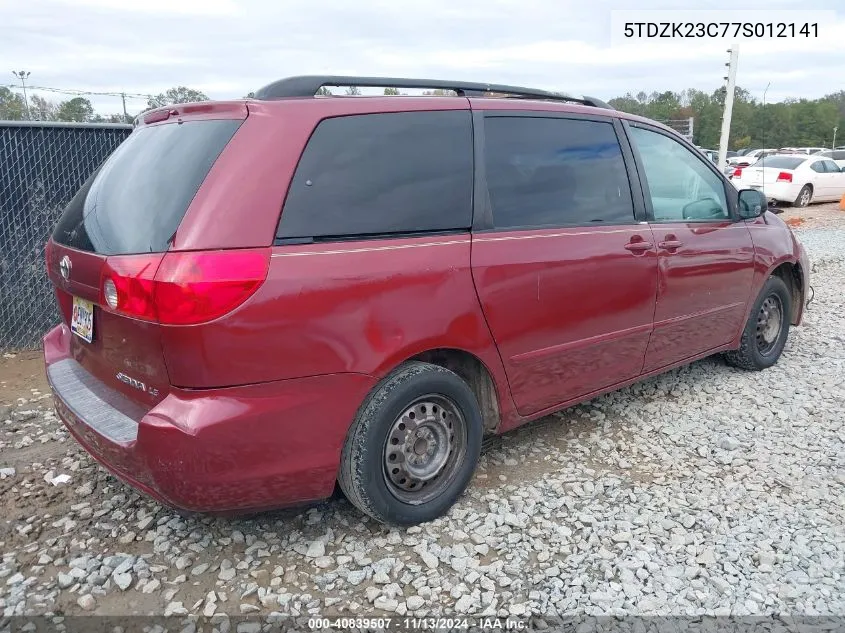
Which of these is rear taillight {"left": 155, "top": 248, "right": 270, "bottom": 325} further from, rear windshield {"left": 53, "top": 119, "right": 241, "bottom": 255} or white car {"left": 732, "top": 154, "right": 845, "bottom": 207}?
white car {"left": 732, "top": 154, "right": 845, "bottom": 207}

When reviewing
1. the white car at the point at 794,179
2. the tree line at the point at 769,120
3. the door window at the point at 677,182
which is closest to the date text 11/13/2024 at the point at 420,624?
the door window at the point at 677,182

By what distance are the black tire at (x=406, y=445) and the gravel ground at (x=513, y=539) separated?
0.13 metres

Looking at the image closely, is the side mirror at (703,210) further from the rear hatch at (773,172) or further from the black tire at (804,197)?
the black tire at (804,197)

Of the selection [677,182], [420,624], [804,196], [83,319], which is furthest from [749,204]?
[804,196]

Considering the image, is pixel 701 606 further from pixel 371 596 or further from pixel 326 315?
pixel 326 315

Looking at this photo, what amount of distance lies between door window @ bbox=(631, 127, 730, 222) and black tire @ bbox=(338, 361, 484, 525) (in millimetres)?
1771

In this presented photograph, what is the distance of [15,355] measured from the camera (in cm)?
530

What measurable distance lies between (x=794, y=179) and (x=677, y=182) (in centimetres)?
1634

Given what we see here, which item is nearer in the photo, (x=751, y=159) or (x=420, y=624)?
(x=420, y=624)

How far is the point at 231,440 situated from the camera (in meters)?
2.26

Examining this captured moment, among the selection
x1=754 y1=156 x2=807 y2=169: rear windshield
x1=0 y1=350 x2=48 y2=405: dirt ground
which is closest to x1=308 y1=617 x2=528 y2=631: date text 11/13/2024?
x1=0 y1=350 x2=48 y2=405: dirt ground

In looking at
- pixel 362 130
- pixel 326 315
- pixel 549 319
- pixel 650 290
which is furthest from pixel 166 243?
pixel 650 290

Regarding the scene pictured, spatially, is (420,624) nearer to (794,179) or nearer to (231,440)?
(231,440)

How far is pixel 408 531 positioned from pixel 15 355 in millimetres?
4148
